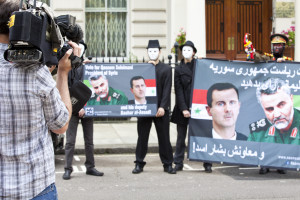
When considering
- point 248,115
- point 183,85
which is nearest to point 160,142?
point 183,85

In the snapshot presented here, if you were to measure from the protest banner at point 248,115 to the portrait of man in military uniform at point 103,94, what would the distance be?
1.59 metres

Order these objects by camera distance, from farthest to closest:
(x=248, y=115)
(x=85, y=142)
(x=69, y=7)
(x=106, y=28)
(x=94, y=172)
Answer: (x=106, y=28) < (x=69, y=7) < (x=248, y=115) < (x=85, y=142) < (x=94, y=172)

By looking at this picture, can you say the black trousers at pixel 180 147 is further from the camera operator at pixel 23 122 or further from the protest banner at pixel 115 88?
the camera operator at pixel 23 122

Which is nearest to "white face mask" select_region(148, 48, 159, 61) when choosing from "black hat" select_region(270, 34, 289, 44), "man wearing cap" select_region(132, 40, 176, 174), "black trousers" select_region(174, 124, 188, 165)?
"man wearing cap" select_region(132, 40, 176, 174)

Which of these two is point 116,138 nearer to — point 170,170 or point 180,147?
point 180,147

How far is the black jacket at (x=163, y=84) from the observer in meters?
8.25

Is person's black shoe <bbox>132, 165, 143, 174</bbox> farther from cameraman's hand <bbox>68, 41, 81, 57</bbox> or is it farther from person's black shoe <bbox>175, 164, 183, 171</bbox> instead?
cameraman's hand <bbox>68, 41, 81, 57</bbox>

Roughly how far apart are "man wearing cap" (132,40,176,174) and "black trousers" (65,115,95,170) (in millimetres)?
730

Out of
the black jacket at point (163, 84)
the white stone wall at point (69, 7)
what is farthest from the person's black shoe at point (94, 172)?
the white stone wall at point (69, 7)

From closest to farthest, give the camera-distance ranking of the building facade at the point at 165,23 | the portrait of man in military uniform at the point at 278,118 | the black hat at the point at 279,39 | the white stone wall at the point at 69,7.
→ the portrait of man in military uniform at the point at 278,118
the black hat at the point at 279,39
the white stone wall at the point at 69,7
the building facade at the point at 165,23

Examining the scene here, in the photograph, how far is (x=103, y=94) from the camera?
9172mm

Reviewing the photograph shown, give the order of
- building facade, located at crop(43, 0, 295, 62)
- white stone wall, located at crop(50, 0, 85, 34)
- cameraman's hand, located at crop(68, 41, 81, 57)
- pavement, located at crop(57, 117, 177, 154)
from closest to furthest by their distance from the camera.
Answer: cameraman's hand, located at crop(68, 41, 81, 57) → pavement, located at crop(57, 117, 177, 154) → white stone wall, located at crop(50, 0, 85, 34) → building facade, located at crop(43, 0, 295, 62)

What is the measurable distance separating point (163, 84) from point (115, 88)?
1.15 metres

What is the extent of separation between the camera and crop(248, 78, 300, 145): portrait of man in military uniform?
25.9ft
